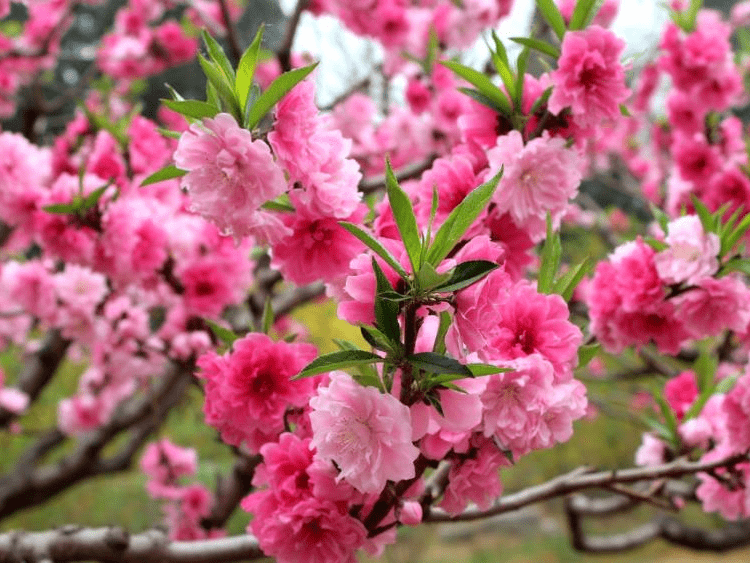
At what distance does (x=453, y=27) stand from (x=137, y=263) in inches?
82.1

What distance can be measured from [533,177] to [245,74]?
0.55 m

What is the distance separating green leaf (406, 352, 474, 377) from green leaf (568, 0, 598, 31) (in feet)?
2.86

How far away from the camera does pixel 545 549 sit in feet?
→ 24.1

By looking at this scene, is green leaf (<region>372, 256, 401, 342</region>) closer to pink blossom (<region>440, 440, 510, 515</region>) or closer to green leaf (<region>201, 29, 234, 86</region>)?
pink blossom (<region>440, 440, 510, 515</region>)

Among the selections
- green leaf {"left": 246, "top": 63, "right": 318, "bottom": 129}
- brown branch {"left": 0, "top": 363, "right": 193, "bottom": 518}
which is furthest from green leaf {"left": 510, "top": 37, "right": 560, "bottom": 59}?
brown branch {"left": 0, "top": 363, "right": 193, "bottom": 518}

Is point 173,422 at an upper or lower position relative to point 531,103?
lower

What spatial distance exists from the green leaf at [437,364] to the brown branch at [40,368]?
3.08 meters

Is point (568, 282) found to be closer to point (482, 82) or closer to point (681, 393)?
point (482, 82)

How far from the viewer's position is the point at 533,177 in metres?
1.23

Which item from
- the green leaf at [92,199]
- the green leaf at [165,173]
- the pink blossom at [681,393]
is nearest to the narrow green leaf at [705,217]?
the pink blossom at [681,393]

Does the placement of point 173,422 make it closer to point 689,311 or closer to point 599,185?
point 689,311

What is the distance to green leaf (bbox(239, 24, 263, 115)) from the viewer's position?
40.4 inches

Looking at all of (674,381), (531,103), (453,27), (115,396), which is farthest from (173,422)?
(531,103)

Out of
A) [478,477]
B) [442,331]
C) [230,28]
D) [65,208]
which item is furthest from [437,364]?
[230,28]
